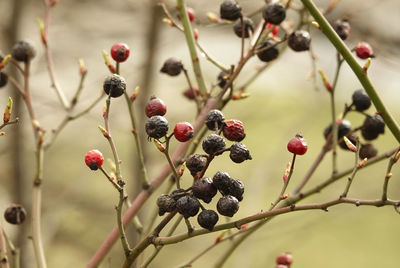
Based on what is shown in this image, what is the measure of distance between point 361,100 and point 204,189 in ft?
1.72

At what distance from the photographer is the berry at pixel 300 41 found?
104 centimetres

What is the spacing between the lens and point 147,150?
2787 millimetres

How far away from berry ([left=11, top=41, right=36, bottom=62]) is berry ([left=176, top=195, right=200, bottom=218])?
0.63 meters

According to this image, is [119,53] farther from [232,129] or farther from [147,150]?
[147,150]

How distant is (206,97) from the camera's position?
1.04 meters

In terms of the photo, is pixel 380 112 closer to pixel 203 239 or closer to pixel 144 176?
pixel 144 176

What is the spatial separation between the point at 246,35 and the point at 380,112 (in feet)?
1.31

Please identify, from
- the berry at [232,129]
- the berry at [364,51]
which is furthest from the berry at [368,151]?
the berry at [232,129]

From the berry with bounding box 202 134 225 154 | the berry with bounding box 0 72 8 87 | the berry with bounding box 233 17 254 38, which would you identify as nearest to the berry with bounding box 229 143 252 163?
the berry with bounding box 202 134 225 154

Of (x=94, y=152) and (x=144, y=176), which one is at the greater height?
(x=94, y=152)

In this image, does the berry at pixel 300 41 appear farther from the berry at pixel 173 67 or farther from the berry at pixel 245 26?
the berry at pixel 173 67

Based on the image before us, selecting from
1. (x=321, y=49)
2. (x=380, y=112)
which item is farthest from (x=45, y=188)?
(x=321, y=49)

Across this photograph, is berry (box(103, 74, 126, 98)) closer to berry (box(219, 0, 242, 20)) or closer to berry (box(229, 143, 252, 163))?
berry (box(229, 143, 252, 163))

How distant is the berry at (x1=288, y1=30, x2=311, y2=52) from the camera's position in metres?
1.04
